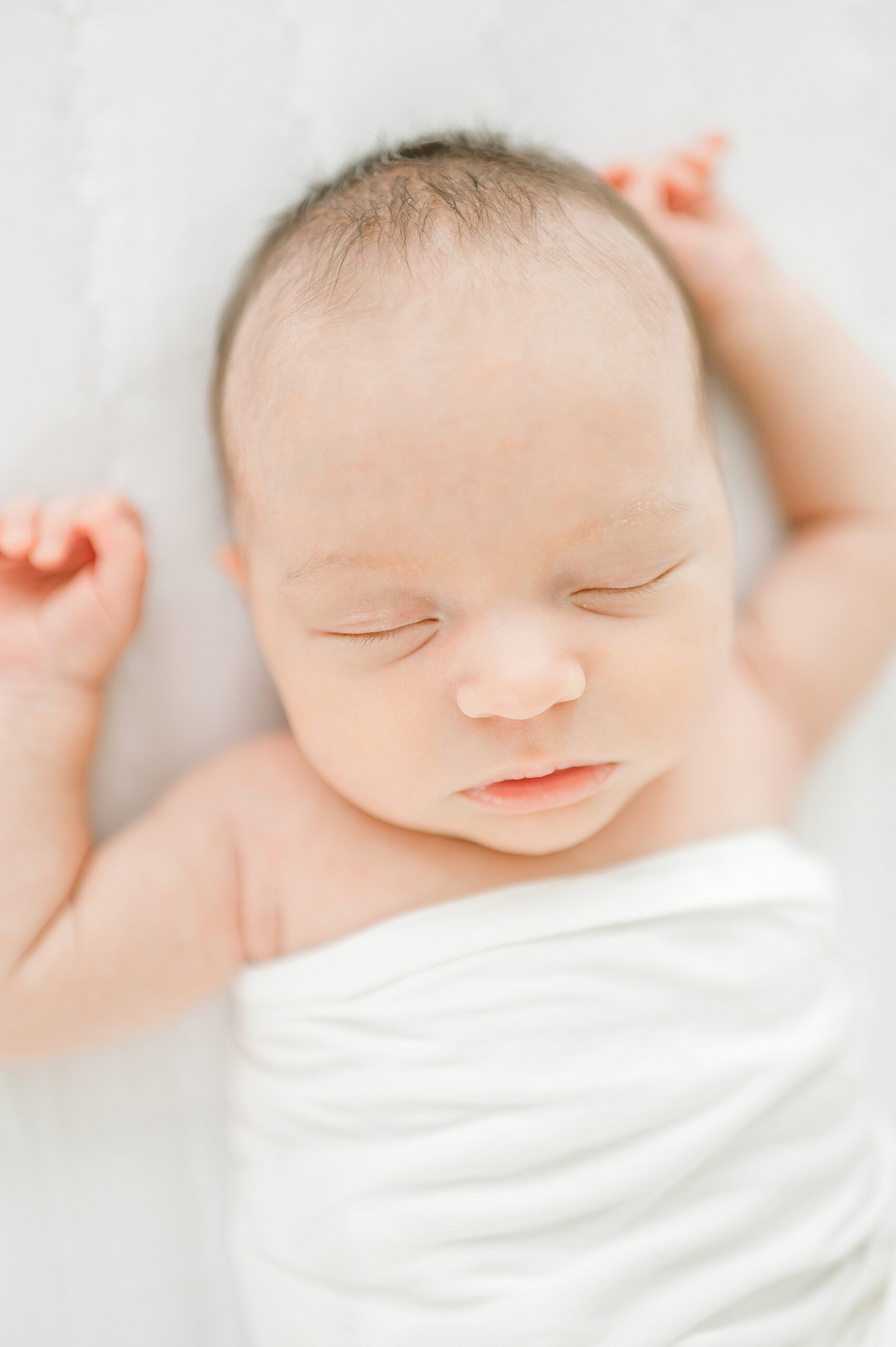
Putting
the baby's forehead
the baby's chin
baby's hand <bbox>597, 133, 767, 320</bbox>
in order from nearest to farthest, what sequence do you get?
1. the baby's forehead
2. the baby's chin
3. baby's hand <bbox>597, 133, 767, 320</bbox>

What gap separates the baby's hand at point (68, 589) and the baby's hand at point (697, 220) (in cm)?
55

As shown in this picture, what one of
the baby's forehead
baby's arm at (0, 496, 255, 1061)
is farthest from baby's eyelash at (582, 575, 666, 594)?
baby's arm at (0, 496, 255, 1061)

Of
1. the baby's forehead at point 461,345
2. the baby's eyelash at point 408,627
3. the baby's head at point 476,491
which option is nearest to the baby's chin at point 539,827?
the baby's head at point 476,491

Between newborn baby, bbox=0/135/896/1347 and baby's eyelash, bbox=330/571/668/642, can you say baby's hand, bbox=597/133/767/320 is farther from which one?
baby's eyelash, bbox=330/571/668/642

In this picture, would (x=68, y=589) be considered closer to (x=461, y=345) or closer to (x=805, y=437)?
(x=461, y=345)

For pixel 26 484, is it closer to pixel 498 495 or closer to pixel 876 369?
pixel 498 495

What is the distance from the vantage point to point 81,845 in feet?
3.24

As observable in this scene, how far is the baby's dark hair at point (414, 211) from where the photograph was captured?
0.84m

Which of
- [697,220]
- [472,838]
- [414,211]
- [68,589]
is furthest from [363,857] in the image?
[697,220]

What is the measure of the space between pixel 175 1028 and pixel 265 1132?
148 mm

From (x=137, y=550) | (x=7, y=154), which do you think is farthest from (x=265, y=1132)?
(x=7, y=154)

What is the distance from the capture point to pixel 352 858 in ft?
3.24

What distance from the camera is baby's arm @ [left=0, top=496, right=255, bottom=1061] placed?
3.11 ft

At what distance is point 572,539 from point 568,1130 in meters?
0.46
